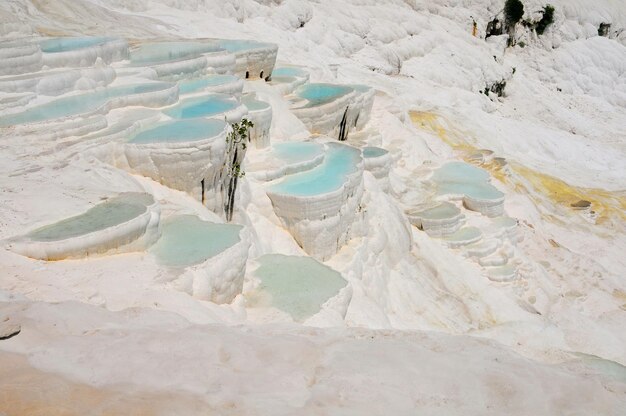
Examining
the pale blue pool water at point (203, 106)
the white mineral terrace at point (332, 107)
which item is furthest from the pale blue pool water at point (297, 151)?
the white mineral terrace at point (332, 107)

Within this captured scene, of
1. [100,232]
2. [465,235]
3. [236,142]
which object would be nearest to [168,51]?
[236,142]

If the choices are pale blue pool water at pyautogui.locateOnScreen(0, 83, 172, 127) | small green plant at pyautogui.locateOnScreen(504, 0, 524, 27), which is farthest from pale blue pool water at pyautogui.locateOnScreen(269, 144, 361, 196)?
small green plant at pyautogui.locateOnScreen(504, 0, 524, 27)

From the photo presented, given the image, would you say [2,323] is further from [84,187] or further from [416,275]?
[416,275]

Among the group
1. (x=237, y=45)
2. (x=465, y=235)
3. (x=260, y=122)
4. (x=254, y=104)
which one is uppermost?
(x=237, y=45)

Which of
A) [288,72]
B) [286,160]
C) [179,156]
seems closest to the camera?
[179,156]

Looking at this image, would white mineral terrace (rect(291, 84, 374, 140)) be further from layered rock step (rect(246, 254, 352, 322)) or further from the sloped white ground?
layered rock step (rect(246, 254, 352, 322))

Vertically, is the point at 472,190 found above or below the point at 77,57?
below

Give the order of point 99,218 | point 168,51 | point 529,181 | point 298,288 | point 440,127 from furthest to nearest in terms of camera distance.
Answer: point 440,127
point 529,181
point 168,51
point 298,288
point 99,218

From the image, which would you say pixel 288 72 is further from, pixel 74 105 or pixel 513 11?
pixel 513 11
